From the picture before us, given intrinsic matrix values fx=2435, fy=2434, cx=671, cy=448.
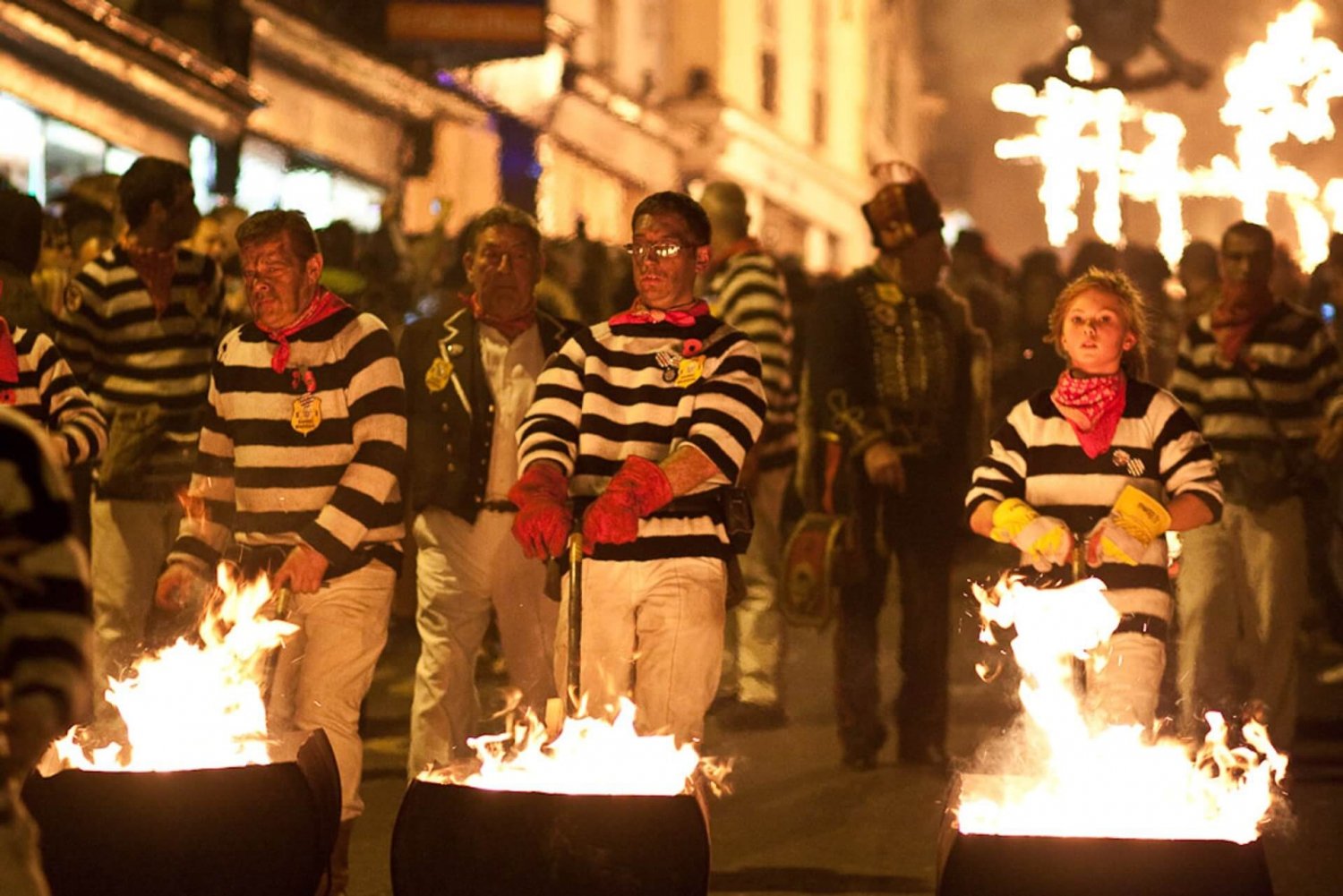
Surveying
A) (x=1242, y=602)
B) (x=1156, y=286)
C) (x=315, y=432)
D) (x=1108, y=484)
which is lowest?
(x=1242, y=602)

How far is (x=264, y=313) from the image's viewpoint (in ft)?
25.2

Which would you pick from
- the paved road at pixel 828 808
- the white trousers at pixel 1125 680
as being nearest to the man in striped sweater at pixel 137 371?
the paved road at pixel 828 808

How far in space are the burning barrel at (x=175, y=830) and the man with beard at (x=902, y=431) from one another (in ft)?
14.4

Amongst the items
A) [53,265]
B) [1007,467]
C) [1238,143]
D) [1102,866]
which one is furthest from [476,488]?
[1238,143]

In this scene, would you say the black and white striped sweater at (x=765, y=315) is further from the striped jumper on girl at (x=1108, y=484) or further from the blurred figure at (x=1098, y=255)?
the blurred figure at (x=1098, y=255)

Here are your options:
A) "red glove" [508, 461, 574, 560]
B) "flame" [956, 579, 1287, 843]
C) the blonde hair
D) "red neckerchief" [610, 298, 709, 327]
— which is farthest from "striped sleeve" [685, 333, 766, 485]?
the blonde hair

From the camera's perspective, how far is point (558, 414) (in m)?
7.39

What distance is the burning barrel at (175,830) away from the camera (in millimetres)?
6203

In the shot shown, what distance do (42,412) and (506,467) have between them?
168 cm

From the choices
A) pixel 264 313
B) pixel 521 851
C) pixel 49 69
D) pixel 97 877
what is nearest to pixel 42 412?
pixel 264 313

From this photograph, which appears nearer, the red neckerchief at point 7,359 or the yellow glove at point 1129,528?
the yellow glove at point 1129,528

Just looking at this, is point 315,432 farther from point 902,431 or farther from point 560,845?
point 902,431

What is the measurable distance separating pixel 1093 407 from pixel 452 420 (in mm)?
2502

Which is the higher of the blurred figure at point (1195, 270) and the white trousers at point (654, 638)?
the blurred figure at point (1195, 270)
